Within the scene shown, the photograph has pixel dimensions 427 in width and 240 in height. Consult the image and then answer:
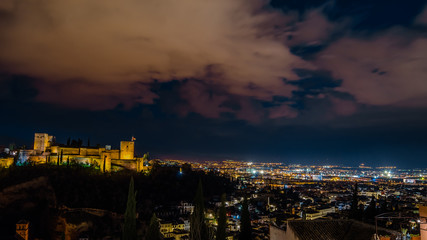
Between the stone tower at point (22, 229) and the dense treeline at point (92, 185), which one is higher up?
the dense treeline at point (92, 185)

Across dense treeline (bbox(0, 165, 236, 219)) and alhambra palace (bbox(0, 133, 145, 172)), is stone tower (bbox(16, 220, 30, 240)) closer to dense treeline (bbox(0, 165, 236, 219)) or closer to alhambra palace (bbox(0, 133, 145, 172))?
dense treeline (bbox(0, 165, 236, 219))

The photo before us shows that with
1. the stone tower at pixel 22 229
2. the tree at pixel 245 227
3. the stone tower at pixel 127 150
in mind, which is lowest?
the stone tower at pixel 22 229

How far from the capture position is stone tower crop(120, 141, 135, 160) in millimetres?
54188

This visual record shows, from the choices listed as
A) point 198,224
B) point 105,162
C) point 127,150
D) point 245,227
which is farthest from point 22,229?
A: point 198,224

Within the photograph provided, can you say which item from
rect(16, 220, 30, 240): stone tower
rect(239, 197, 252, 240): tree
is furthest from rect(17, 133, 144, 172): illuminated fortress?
rect(239, 197, 252, 240): tree

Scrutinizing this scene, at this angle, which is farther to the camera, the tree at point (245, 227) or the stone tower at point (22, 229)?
the stone tower at point (22, 229)

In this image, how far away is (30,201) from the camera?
40500 mm

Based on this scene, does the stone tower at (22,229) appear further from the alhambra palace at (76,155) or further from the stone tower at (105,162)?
the stone tower at (105,162)

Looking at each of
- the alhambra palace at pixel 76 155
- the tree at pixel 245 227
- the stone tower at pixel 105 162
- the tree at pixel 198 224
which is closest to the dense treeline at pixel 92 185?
the stone tower at pixel 105 162

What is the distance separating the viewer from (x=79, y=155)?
51.1 m

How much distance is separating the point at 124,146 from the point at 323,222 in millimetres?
45314

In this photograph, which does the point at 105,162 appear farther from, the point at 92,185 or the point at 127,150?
the point at 92,185

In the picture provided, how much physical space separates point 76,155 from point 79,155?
46 cm

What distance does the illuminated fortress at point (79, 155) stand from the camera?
161ft
